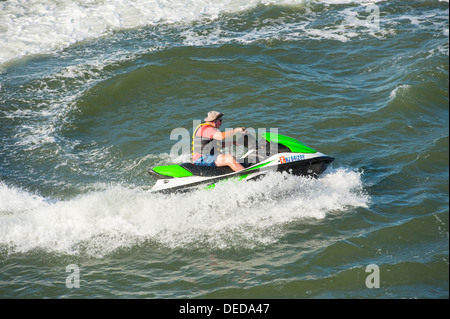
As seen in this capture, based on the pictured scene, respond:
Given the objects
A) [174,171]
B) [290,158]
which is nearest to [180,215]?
[174,171]

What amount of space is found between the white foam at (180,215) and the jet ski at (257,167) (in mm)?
156

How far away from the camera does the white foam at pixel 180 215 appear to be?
805cm

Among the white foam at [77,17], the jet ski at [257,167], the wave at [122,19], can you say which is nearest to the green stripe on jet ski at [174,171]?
the jet ski at [257,167]

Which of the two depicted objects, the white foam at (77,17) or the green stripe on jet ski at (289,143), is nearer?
the green stripe on jet ski at (289,143)

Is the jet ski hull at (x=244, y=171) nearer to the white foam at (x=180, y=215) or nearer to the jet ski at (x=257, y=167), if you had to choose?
the jet ski at (x=257, y=167)

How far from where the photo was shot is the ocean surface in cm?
708

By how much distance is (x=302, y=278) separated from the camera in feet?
21.9

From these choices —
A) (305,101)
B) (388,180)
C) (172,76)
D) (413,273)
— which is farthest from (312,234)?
(172,76)

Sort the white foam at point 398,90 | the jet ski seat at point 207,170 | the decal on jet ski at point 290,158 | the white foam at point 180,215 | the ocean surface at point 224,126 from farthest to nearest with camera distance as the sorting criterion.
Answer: the white foam at point 398,90
the jet ski seat at point 207,170
the decal on jet ski at point 290,158
the white foam at point 180,215
the ocean surface at point 224,126

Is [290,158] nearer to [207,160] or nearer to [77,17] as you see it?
[207,160]

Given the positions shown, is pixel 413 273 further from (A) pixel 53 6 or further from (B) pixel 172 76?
(A) pixel 53 6

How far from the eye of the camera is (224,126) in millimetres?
11922

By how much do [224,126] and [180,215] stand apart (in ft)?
12.9
